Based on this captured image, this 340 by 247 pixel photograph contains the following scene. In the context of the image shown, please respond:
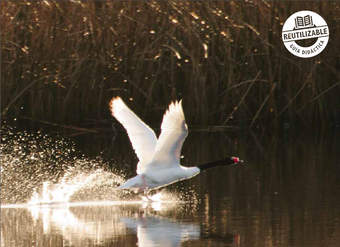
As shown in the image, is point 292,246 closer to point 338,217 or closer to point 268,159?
point 338,217

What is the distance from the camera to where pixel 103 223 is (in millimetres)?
9812

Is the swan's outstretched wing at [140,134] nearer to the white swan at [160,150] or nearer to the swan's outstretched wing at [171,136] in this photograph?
the white swan at [160,150]

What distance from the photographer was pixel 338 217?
9.68 meters

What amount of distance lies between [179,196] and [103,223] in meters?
1.88

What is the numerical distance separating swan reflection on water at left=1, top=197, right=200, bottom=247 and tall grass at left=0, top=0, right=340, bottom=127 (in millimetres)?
6041

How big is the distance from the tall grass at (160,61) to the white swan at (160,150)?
599 cm

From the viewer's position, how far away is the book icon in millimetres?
17281

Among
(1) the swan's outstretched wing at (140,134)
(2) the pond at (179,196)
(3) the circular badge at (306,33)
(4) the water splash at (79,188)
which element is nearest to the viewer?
(2) the pond at (179,196)

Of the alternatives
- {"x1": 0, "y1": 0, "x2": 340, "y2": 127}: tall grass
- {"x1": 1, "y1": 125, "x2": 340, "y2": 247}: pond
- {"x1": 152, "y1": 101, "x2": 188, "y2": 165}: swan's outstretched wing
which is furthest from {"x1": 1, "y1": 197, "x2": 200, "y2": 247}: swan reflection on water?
{"x1": 0, "y1": 0, "x2": 340, "y2": 127}: tall grass

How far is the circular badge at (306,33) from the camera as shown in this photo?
17.1 meters

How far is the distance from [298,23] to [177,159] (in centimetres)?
761

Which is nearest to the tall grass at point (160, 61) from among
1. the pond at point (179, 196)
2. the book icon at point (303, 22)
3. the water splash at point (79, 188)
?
the book icon at point (303, 22)

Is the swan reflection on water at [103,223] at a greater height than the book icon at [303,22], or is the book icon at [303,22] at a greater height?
the book icon at [303,22]

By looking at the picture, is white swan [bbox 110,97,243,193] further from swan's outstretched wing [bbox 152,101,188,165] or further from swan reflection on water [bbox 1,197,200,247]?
swan reflection on water [bbox 1,197,200,247]
